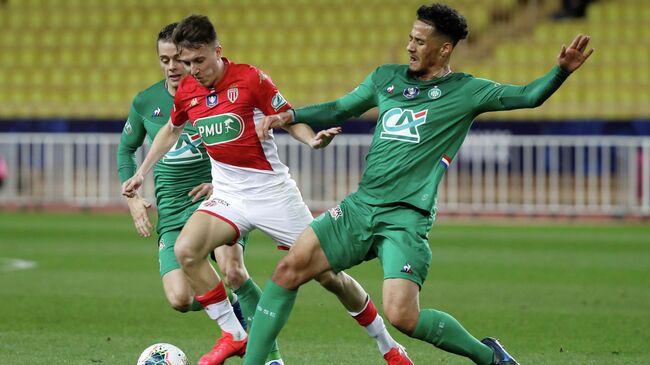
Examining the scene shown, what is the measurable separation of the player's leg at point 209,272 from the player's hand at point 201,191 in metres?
0.71

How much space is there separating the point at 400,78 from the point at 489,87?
0.51 meters

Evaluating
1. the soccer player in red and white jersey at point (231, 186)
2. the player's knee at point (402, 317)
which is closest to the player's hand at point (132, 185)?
the soccer player in red and white jersey at point (231, 186)

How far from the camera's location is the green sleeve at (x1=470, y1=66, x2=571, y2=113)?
6.14 meters

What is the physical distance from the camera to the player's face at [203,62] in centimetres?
697

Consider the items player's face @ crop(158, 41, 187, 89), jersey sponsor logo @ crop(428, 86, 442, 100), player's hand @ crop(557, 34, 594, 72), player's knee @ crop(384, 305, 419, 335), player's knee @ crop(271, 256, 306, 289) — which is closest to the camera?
player's hand @ crop(557, 34, 594, 72)

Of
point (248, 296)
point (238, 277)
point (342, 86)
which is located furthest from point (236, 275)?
point (342, 86)

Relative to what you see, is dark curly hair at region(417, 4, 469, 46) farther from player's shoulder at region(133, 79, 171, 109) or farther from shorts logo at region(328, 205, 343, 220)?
player's shoulder at region(133, 79, 171, 109)

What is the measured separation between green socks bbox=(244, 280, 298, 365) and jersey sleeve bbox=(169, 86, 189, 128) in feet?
4.79

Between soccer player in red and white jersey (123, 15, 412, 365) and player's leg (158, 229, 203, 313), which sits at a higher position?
soccer player in red and white jersey (123, 15, 412, 365)

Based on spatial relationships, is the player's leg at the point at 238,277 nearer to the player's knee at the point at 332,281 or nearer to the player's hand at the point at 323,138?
the player's knee at the point at 332,281

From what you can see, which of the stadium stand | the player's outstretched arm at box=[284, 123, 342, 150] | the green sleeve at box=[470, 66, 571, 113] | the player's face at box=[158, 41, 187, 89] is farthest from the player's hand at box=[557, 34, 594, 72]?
the stadium stand

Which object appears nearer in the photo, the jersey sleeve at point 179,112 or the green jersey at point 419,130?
the green jersey at point 419,130

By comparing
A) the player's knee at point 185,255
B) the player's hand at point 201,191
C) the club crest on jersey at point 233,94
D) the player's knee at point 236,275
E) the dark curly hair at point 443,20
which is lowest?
the player's knee at point 236,275

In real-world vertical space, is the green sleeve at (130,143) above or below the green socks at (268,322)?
above
